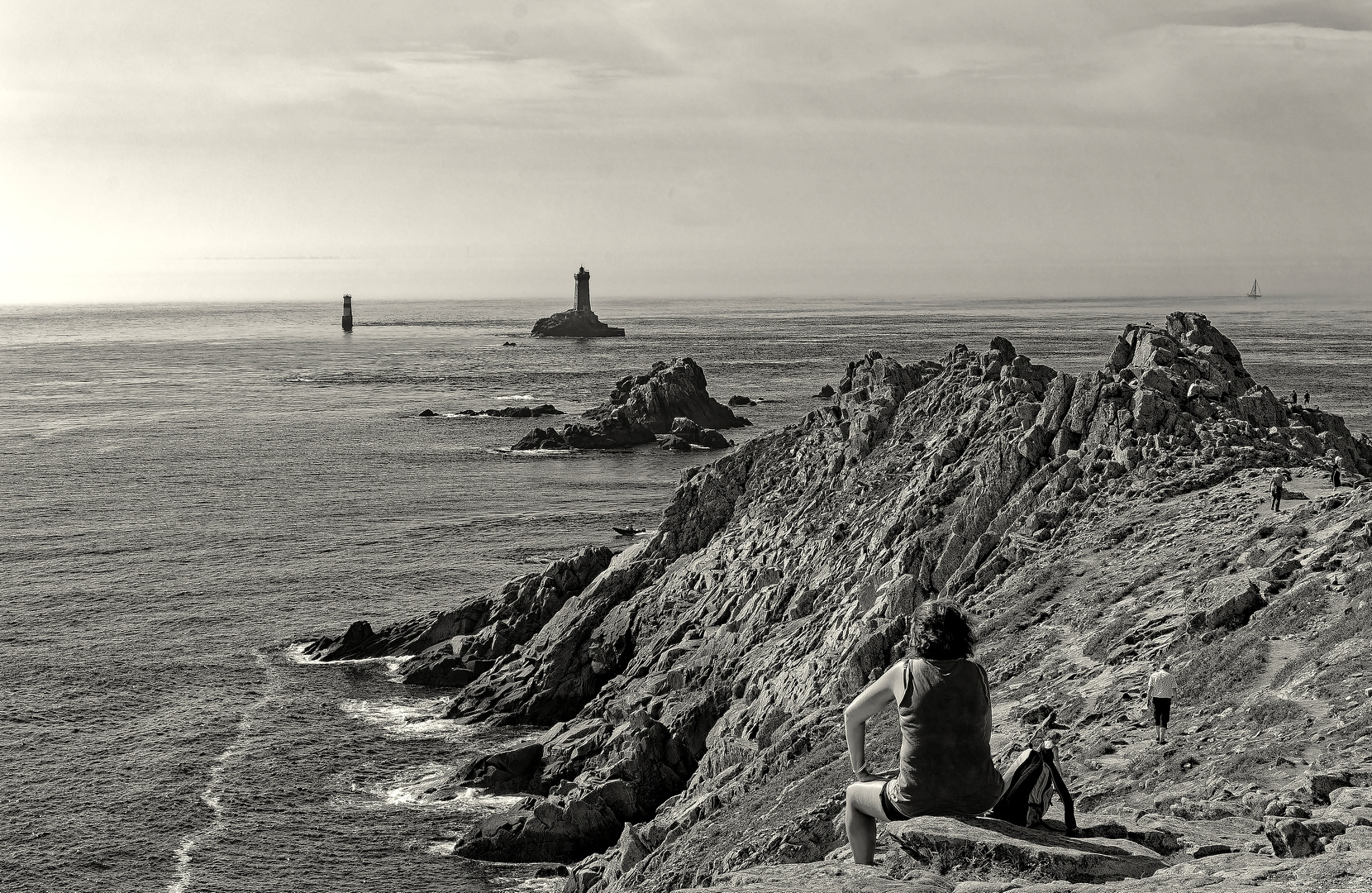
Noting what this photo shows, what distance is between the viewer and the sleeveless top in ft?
34.1

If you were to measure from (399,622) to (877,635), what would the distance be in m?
33.3

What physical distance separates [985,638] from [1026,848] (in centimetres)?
1522

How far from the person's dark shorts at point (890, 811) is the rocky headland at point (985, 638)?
102mm

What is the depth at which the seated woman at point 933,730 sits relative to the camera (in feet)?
34.0

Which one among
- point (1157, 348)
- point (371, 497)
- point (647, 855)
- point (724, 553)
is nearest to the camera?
point (647, 855)

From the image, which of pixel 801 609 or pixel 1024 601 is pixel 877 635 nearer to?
pixel 1024 601

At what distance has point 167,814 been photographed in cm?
3781

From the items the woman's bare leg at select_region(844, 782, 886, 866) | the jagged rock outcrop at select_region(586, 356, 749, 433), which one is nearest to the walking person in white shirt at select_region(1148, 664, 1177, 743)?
the woman's bare leg at select_region(844, 782, 886, 866)

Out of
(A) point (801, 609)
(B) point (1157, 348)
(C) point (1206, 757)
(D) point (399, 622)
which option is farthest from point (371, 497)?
(C) point (1206, 757)

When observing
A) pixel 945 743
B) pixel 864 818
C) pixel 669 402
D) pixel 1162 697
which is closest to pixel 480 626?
pixel 1162 697

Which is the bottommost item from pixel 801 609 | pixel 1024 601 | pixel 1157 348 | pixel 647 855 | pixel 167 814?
pixel 167 814

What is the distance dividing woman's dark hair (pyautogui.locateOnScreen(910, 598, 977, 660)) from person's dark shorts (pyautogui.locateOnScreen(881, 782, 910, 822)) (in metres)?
1.38

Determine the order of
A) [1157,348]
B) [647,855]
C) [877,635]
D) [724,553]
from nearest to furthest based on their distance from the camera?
[647,855]
[877,635]
[1157,348]
[724,553]

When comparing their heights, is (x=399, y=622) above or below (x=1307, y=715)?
below
